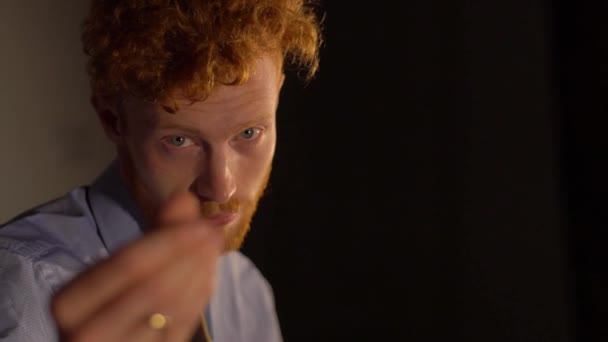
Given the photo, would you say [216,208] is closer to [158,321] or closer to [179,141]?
[179,141]

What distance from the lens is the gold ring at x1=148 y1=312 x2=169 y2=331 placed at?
364 mm

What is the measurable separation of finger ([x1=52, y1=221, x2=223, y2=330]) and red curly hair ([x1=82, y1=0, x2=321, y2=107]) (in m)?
0.24

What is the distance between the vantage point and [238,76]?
0.60m

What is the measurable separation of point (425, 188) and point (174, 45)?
644mm

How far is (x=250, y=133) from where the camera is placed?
0.63m

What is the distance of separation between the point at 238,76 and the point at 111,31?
11cm

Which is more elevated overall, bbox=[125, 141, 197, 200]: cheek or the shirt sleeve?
bbox=[125, 141, 197, 200]: cheek

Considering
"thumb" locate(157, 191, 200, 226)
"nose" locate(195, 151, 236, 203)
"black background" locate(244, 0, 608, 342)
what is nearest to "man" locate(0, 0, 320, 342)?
"nose" locate(195, 151, 236, 203)

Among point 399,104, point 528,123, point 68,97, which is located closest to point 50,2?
point 68,97

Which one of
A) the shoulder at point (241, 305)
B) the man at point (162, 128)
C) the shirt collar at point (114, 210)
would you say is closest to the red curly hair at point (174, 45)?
the man at point (162, 128)

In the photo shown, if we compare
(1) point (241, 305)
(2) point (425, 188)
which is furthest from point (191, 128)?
(2) point (425, 188)

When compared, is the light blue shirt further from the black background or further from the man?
the black background

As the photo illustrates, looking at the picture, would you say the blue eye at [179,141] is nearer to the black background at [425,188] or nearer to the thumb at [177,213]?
the thumb at [177,213]

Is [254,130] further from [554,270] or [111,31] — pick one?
[554,270]
